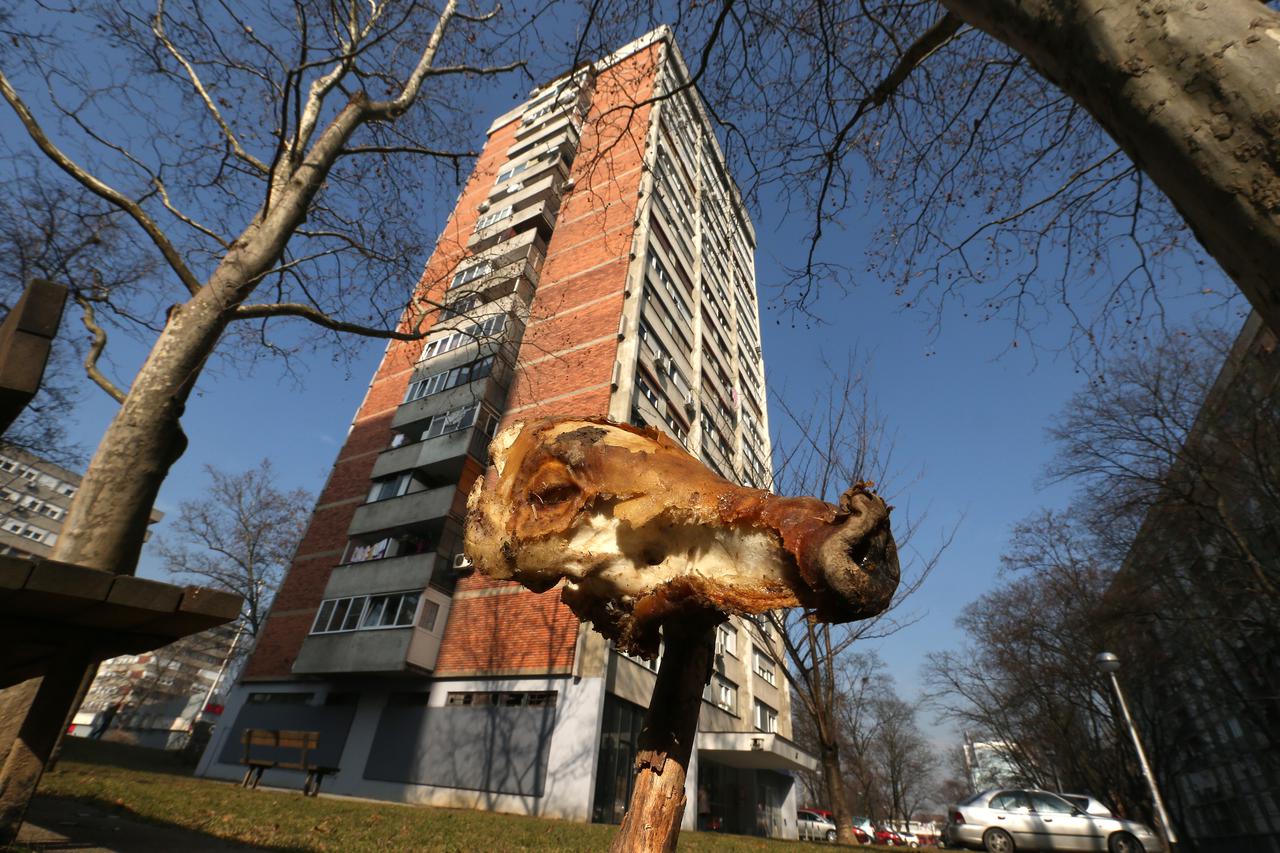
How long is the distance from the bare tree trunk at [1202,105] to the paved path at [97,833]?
5.68 meters

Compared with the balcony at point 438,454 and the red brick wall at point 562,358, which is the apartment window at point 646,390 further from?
the balcony at point 438,454

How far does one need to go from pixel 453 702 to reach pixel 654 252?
2073 cm

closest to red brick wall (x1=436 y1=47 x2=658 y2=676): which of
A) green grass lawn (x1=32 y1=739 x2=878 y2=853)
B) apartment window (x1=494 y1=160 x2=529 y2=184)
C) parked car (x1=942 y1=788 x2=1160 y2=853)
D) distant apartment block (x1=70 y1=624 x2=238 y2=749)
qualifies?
green grass lawn (x1=32 y1=739 x2=878 y2=853)

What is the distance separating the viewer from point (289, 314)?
664 cm

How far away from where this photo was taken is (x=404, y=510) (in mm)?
21703

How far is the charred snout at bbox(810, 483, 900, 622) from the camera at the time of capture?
1148 millimetres

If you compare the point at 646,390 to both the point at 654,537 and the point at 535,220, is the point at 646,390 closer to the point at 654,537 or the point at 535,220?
the point at 535,220

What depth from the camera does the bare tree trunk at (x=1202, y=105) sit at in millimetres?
1430

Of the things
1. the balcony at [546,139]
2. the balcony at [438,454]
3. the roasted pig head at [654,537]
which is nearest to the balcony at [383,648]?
the balcony at [438,454]

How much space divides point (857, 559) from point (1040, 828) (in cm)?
1758

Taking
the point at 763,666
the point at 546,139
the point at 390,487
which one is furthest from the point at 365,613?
the point at 546,139

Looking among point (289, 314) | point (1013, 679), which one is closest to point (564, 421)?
point (289, 314)

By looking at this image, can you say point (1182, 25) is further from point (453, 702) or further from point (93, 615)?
point (453, 702)

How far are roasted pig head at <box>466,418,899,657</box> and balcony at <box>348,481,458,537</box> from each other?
1990 cm
